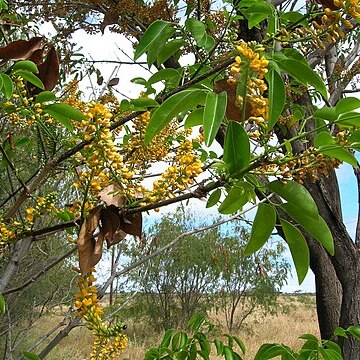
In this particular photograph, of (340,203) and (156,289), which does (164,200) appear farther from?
(156,289)

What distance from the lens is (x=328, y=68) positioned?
9.73ft

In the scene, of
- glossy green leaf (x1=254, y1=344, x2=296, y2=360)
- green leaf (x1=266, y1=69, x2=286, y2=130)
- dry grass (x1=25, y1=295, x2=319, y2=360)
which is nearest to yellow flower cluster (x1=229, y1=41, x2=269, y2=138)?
green leaf (x1=266, y1=69, x2=286, y2=130)

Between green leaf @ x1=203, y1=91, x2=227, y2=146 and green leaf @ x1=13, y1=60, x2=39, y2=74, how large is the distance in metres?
0.34

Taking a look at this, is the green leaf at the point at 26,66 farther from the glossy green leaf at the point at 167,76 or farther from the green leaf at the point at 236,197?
the green leaf at the point at 236,197

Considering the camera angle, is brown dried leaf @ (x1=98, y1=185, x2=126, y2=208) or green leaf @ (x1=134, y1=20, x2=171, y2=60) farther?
green leaf @ (x1=134, y1=20, x2=171, y2=60)

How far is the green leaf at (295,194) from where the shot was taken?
537 mm

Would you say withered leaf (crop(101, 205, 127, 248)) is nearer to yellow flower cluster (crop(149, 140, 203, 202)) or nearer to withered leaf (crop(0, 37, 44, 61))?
yellow flower cluster (crop(149, 140, 203, 202))

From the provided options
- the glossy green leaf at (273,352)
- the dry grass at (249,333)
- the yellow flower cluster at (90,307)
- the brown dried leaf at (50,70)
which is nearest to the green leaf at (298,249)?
the yellow flower cluster at (90,307)

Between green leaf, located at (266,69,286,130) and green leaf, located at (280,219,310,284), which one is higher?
green leaf, located at (266,69,286,130)

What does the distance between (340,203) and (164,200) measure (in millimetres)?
2279

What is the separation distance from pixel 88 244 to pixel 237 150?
0.23 m

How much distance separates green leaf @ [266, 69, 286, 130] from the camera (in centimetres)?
51

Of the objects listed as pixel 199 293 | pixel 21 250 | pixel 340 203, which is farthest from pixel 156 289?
pixel 21 250

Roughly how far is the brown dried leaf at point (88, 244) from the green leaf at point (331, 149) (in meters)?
0.27
